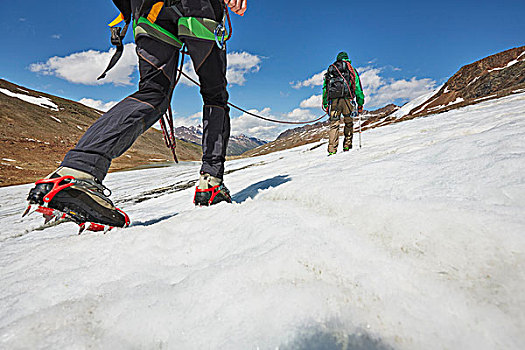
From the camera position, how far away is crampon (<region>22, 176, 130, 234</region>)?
1260 mm

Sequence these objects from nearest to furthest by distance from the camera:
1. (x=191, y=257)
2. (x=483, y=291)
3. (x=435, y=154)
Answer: (x=483, y=291) < (x=191, y=257) < (x=435, y=154)

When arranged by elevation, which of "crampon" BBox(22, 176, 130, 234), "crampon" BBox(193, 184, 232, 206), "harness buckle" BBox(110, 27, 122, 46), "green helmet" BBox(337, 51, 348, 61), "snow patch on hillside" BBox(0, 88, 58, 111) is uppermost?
"snow patch on hillside" BBox(0, 88, 58, 111)

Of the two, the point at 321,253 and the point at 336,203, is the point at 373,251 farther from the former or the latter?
the point at 336,203

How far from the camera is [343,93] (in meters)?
6.43

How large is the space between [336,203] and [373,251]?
0.46 meters

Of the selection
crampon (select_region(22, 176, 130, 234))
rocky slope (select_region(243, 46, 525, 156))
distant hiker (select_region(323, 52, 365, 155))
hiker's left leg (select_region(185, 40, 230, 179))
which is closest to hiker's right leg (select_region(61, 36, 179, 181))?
crampon (select_region(22, 176, 130, 234))

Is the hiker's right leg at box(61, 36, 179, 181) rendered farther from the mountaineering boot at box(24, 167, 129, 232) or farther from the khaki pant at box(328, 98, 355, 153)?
the khaki pant at box(328, 98, 355, 153)

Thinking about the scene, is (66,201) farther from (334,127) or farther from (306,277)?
(334,127)

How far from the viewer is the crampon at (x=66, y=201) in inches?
49.6

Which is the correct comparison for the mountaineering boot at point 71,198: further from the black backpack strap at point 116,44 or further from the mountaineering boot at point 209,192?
the black backpack strap at point 116,44

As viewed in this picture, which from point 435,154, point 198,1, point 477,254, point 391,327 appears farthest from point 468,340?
point 198,1

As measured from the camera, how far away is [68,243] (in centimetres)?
142

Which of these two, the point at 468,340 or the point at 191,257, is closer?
the point at 468,340

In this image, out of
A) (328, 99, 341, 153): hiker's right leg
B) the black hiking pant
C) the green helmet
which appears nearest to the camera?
the black hiking pant
